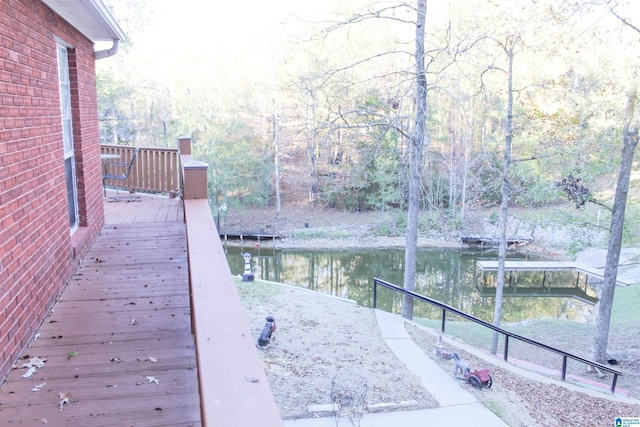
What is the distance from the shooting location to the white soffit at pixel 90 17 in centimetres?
446

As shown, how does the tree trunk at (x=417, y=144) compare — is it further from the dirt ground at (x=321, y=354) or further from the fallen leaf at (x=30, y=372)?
the fallen leaf at (x=30, y=372)

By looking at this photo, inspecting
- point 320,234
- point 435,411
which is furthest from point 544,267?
point 435,411

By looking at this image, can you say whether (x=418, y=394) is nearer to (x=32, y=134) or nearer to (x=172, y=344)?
(x=172, y=344)

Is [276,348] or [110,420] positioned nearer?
[110,420]

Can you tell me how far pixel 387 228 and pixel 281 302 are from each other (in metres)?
18.7

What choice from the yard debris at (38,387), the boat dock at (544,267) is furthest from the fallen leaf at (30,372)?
the boat dock at (544,267)

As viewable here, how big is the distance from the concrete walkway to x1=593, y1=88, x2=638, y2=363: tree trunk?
6.48 m

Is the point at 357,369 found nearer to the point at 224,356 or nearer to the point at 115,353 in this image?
the point at 115,353

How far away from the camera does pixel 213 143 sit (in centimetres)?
3002

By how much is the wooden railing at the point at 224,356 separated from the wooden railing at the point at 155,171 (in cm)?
660

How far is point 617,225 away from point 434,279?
10533 millimetres

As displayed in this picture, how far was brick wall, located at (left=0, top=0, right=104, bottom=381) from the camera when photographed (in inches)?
124

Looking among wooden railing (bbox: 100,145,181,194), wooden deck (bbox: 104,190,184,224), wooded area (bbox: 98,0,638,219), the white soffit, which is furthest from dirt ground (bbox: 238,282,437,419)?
the white soffit

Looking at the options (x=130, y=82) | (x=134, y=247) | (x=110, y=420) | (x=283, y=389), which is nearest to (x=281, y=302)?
(x=283, y=389)
